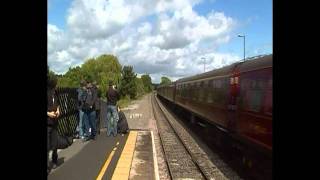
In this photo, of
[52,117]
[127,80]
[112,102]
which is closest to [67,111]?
[112,102]

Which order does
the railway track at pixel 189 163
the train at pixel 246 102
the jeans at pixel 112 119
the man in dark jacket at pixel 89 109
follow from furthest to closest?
the jeans at pixel 112 119, the man in dark jacket at pixel 89 109, the railway track at pixel 189 163, the train at pixel 246 102

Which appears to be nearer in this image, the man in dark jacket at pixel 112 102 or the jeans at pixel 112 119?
the man in dark jacket at pixel 112 102

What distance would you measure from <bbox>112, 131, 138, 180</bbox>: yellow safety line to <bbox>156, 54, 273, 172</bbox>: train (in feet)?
8.75

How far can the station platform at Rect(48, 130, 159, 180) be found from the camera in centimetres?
1107

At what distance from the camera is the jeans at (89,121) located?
54.4 feet

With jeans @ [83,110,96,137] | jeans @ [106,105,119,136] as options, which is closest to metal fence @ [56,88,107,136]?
jeans @ [83,110,96,137]

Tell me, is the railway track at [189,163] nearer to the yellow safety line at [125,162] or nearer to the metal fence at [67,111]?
the yellow safety line at [125,162]

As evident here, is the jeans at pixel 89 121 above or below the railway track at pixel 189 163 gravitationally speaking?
above

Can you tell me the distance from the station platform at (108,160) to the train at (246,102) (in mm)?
2170

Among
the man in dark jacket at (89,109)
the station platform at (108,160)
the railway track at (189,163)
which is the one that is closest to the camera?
the station platform at (108,160)

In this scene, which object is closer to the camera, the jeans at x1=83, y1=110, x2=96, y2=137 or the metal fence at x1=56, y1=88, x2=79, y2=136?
the metal fence at x1=56, y1=88, x2=79, y2=136

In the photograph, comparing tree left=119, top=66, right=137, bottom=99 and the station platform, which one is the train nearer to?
the station platform

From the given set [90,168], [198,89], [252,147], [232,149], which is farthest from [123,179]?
[198,89]

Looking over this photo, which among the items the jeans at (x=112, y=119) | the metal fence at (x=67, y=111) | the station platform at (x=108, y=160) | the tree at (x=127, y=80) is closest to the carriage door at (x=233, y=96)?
the station platform at (x=108, y=160)
